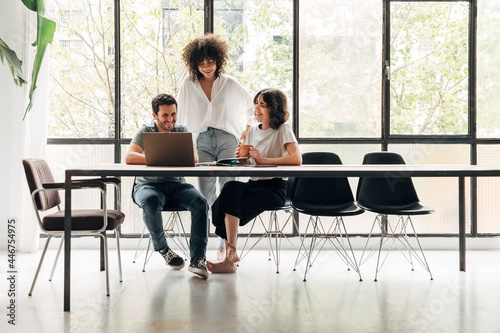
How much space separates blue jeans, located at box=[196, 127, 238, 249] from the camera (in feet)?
13.4

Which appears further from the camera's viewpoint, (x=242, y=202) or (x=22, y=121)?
(x=22, y=121)

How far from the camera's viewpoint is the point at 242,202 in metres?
3.62

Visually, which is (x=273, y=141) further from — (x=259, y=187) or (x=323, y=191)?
(x=323, y=191)

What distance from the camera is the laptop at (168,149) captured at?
3.15 metres

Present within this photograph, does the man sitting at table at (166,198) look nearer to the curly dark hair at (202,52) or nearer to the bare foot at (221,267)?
the bare foot at (221,267)

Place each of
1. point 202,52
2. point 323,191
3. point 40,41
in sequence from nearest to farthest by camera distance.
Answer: point 202,52 → point 323,191 → point 40,41

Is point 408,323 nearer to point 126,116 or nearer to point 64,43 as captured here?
point 126,116

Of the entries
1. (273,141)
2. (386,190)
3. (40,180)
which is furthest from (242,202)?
(40,180)

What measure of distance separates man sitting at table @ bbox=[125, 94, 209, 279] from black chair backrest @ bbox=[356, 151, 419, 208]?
133cm

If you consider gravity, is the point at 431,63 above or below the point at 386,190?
above

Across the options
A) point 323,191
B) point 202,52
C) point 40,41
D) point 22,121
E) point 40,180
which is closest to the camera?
point 40,180

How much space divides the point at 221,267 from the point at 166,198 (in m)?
0.66

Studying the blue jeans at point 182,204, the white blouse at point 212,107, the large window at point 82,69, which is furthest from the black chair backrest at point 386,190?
the large window at point 82,69

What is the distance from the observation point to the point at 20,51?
4.51 m
